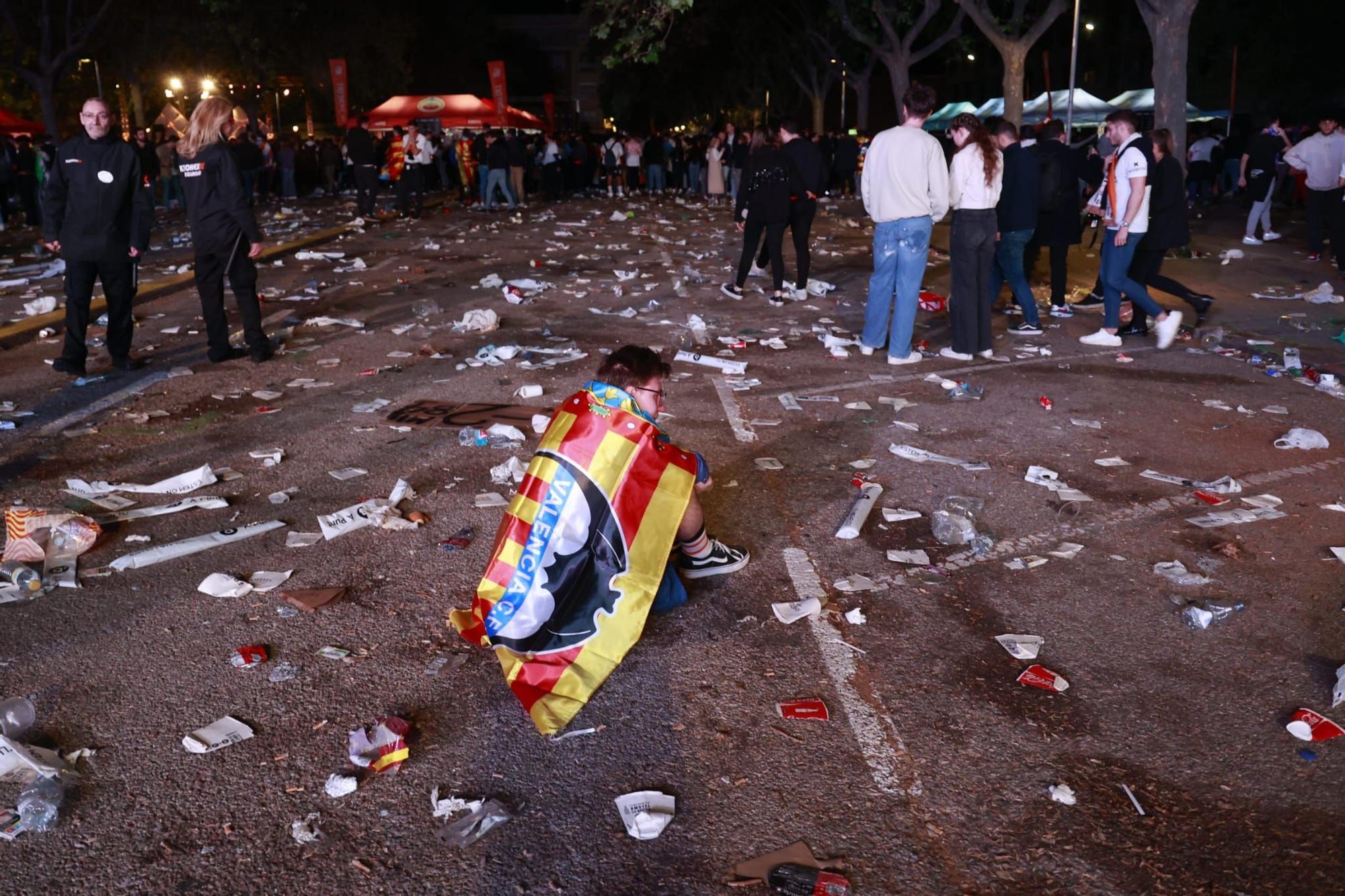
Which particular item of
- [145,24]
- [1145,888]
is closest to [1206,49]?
[145,24]

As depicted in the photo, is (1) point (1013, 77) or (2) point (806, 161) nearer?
(2) point (806, 161)

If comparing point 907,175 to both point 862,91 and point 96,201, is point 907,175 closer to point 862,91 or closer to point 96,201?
point 96,201

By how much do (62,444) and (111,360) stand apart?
2.48 m

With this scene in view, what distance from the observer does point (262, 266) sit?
47.6ft

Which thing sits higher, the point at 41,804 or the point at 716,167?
the point at 716,167

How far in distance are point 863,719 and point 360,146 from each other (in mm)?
20421

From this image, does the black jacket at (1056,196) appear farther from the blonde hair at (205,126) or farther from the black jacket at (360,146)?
the black jacket at (360,146)

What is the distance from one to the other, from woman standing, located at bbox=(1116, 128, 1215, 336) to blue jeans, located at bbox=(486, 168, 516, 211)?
59.9ft

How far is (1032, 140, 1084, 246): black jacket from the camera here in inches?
395

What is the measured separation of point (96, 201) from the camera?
7.56 m

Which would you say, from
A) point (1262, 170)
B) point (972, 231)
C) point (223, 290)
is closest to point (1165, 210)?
point (972, 231)

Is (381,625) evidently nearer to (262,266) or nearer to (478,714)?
(478,714)

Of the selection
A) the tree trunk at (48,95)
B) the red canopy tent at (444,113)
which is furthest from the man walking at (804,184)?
the red canopy tent at (444,113)

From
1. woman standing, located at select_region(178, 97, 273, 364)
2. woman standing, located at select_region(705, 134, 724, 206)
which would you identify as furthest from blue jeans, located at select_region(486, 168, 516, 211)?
woman standing, located at select_region(178, 97, 273, 364)
